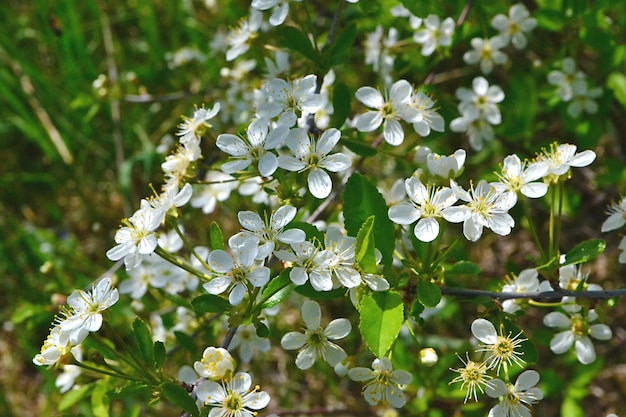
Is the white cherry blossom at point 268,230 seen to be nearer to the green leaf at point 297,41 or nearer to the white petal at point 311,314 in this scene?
the white petal at point 311,314

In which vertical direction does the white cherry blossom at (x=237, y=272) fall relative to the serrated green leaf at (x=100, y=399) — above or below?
above

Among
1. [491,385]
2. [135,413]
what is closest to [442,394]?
[491,385]

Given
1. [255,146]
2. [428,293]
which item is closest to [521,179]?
[428,293]

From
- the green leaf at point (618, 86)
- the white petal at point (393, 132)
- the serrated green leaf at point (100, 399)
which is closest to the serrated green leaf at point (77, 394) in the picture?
the serrated green leaf at point (100, 399)

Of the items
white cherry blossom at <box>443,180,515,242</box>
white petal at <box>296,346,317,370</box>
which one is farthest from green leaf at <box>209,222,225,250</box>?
white cherry blossom at <box>443,180,515,242</box>

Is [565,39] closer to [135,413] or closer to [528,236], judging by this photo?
[528,236]

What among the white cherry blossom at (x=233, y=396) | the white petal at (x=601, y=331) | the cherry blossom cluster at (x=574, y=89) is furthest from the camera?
the cherry blossom cluster at (x=574, y=89)
